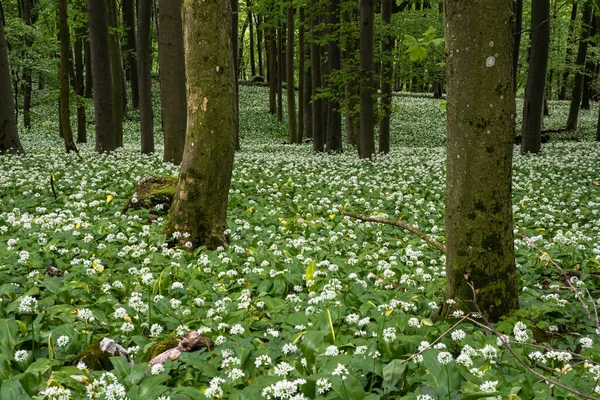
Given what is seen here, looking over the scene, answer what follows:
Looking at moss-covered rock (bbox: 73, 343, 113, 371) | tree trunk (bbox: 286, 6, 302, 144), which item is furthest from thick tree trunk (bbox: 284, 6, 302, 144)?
moss-covered rock (bbox: 73, 343, 113, 371)

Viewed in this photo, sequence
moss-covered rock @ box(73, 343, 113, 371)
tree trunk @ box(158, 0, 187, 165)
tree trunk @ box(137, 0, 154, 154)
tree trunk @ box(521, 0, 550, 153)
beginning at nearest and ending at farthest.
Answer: moss-covered rock @ box(73, 343, 113, 371), tree trunk @ box(158, 0, 187, 165), tree trunk @ box(521, 0, 550, 153), tree trunk @ box(137, 0, 154, 154)

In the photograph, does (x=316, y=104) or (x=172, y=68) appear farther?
(x=316, y=104)

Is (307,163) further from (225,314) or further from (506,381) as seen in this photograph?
(506,381)

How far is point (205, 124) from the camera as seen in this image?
6.30 m

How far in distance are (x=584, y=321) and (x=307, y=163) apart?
11204 millimetres

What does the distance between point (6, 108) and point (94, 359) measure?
39.2ft

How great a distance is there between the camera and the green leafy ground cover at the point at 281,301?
9.28 ft

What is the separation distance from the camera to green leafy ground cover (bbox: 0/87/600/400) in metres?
2.83

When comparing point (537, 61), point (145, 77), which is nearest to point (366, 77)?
point (537, 61)

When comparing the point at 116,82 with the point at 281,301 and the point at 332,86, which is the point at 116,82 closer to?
the point at 332,86

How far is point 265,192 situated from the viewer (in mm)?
10453

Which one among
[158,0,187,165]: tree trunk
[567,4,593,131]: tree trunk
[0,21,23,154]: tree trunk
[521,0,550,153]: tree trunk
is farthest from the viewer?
[567,4,593,131]: tree trunk

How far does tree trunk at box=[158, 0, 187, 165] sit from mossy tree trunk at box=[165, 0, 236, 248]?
656 cm

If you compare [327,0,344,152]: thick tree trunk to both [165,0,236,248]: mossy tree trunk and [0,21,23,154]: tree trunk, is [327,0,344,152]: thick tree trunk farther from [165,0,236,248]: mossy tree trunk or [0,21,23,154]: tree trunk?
[165,0,236,248]: mossy tree trunk
